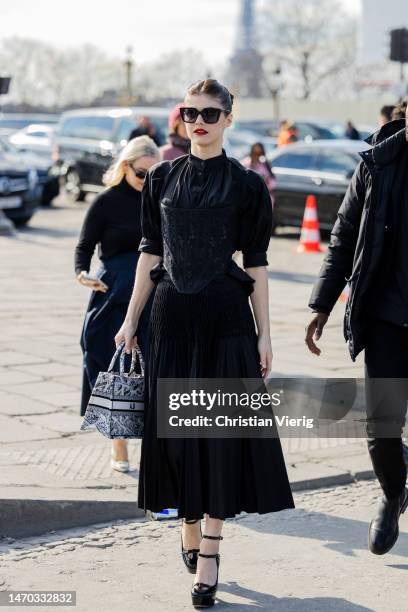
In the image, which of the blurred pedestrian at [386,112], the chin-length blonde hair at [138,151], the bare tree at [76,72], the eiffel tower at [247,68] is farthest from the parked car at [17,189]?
the bare tree at [76,72]

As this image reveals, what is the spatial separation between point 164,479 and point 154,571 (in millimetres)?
485

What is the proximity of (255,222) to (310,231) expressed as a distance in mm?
13420

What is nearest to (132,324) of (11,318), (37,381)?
(37,381)

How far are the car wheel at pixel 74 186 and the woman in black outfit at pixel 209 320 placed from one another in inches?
871

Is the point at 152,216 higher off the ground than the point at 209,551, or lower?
higher

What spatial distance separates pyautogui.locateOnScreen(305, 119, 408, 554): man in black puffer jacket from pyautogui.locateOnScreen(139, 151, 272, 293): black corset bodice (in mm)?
320

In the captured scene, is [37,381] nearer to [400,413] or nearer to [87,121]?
[400,413]

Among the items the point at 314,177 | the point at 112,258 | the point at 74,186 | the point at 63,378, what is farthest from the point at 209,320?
the point at 74,186

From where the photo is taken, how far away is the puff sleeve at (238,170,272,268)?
Result: 4680 millimetres

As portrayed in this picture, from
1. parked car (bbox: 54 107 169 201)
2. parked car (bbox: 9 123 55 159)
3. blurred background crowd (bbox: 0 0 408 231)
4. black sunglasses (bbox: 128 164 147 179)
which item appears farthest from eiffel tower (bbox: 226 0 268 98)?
black sunglasses (bbox: 128 164 147 179)

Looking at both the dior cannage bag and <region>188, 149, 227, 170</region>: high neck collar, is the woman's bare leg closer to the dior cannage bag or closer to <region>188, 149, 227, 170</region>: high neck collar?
the dior cannage bag

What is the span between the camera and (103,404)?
194 inches

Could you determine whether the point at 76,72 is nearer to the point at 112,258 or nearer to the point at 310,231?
the point at 310,231

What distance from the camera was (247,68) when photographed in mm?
110875
